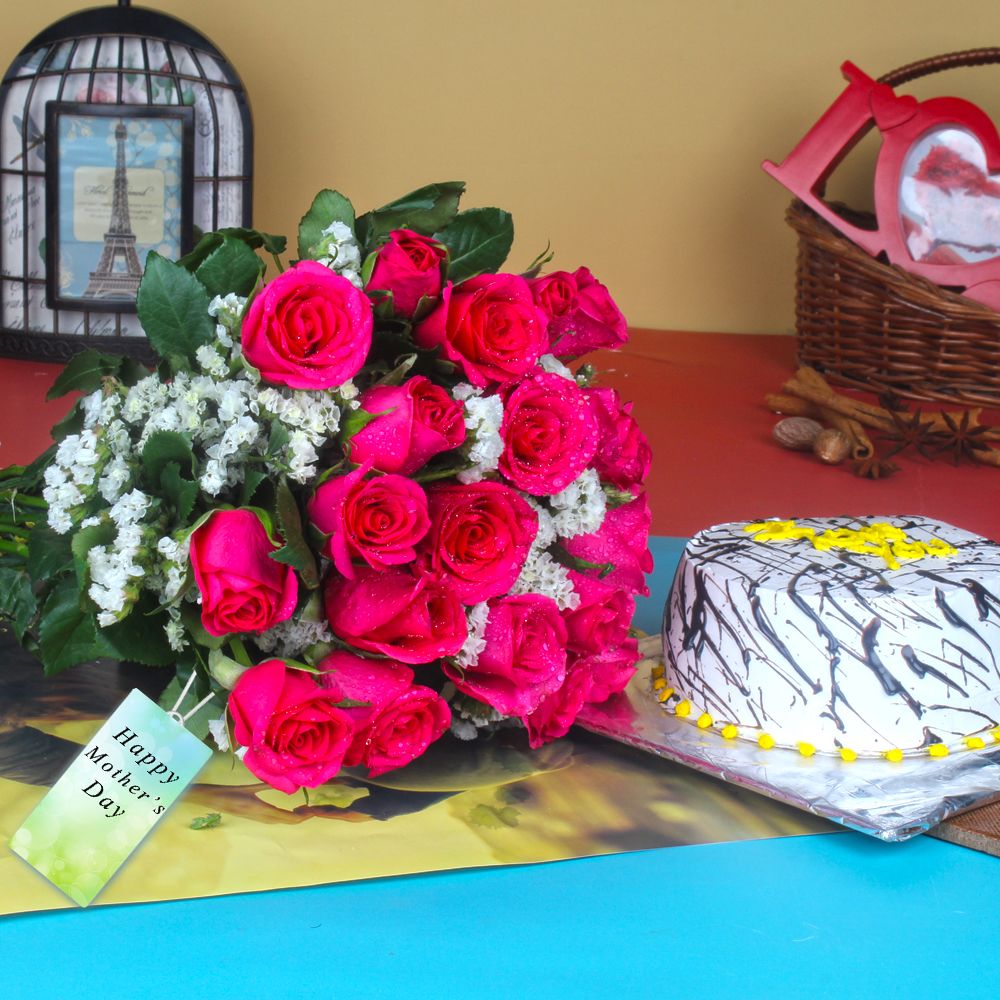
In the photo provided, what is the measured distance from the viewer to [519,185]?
2.16 metres

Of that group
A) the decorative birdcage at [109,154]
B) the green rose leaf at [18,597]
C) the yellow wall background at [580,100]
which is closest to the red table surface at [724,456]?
the decorative birdcage at [109,154]

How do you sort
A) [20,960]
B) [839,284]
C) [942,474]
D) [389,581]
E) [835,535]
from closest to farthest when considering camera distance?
1. [20,960]
2. [389,581]
3. [835,535]
4. [942,474]
5. [839,284]

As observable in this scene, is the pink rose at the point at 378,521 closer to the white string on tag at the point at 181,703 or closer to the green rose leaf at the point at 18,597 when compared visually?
the white string on tag at the point at 181,703

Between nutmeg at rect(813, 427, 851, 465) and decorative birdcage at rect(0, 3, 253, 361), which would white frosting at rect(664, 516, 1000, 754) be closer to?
nutmeg at rect(813, 427, 851, 465)

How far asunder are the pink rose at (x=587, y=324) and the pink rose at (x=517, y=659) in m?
0.18

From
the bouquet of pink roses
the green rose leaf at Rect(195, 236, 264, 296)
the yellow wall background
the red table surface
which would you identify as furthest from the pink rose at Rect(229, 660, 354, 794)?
the yellow wall background

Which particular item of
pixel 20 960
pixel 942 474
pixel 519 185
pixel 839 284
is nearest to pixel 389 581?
pixel 20 960

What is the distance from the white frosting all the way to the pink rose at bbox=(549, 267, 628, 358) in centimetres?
15

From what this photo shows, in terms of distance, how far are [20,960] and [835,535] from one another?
20.9 inches

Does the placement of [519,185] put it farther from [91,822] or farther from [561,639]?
[91,822]

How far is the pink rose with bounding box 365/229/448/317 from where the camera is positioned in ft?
2.32

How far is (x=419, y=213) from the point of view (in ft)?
2.53

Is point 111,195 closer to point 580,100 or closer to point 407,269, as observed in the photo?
point 580,100

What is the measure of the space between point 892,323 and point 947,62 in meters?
0.41
